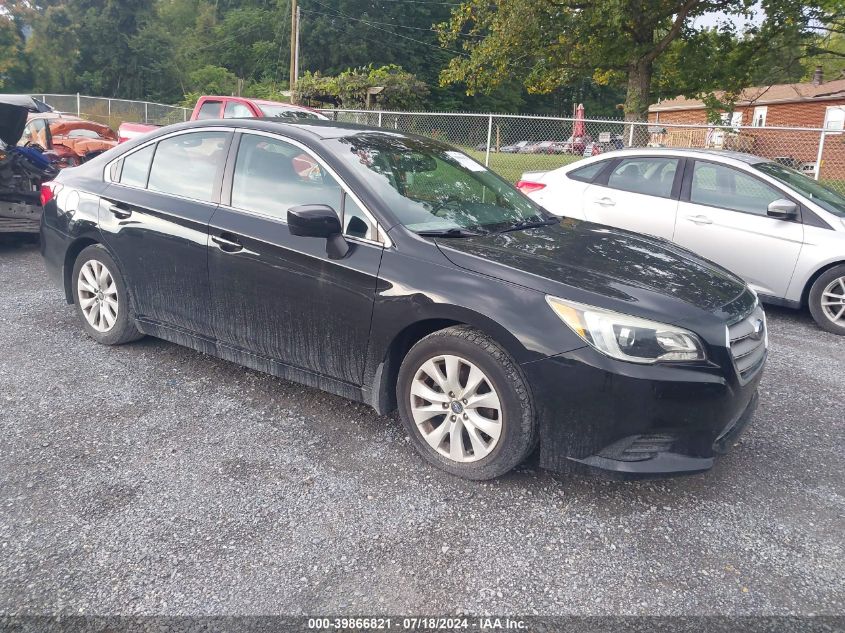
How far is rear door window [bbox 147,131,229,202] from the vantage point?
4.19 m

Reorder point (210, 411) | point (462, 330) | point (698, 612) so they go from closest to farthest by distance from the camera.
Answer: point (698, 612) → point (462, 330) → point (210, 411)

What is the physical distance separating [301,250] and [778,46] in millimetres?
17906

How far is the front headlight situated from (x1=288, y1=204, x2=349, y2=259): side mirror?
124 cm

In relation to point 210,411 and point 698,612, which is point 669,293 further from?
point 210,411

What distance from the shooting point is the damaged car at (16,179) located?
7.59 m

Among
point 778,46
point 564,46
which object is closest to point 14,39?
point 564,46

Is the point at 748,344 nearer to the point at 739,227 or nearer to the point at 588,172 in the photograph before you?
the point at 739,227

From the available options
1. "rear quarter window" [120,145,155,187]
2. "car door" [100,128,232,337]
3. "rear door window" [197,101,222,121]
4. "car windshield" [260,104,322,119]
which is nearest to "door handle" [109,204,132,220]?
"car door" [100,128,232,337]

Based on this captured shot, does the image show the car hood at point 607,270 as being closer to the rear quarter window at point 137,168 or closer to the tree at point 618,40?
the rear quarter window at point 137,168

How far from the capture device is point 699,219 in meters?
6.64

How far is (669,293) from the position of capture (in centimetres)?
316

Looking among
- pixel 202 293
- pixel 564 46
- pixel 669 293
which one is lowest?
pixel 202 293

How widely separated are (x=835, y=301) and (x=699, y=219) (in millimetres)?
1383

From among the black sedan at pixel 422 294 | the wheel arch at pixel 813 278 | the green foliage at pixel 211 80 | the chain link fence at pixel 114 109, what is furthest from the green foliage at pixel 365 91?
the green foliage at pixel 211 80
